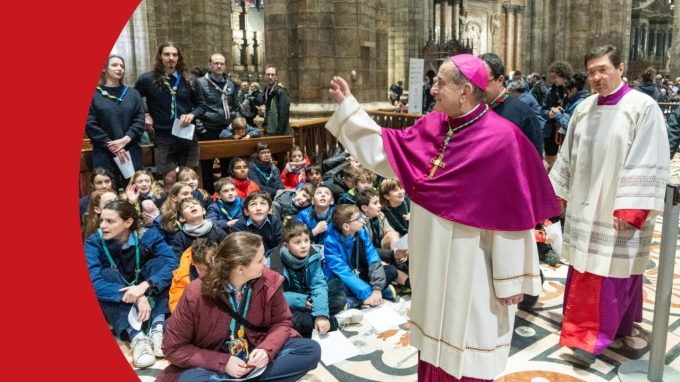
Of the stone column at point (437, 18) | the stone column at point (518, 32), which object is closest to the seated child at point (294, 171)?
the stone column at point (437, 18)

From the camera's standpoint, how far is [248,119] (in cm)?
907

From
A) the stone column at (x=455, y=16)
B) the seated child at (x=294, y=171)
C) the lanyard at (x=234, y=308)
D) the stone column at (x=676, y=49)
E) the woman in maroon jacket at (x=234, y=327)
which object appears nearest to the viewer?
the woman in maroon jacket at (x=234, y=327)

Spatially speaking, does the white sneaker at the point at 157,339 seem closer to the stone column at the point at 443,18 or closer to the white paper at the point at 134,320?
the white paper at the point at 134,320

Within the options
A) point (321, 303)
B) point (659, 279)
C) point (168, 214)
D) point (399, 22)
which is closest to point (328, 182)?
point (168, 214)

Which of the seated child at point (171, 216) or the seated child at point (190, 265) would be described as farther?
the seated child at point (171, 216)

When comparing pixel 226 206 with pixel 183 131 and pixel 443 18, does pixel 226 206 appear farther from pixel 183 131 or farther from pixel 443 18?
pixel 443 18

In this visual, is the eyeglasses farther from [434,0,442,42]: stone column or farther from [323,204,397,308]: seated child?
[434,0,442,42]: stone column

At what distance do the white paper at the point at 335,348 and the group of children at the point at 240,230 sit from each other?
2.4 inches

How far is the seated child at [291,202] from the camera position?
5.50 meters

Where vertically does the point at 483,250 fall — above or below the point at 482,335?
above

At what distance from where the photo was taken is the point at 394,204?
5.57 m

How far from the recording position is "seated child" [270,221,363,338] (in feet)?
12.8

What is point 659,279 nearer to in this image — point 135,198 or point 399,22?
point 135,198

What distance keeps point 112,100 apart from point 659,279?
15.9 ft
